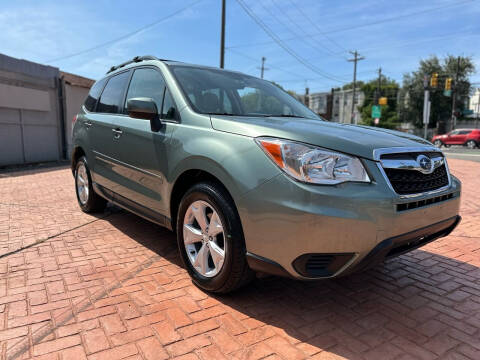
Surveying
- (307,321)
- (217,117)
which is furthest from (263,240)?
(217,117)

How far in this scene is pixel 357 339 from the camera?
2.22m

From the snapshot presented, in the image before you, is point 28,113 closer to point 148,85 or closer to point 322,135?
point 148,85

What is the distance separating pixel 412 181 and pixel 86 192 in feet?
13.7

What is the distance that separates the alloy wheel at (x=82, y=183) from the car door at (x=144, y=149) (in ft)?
4.04

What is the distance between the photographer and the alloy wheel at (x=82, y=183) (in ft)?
15.7

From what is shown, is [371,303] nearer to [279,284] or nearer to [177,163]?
[279,284]

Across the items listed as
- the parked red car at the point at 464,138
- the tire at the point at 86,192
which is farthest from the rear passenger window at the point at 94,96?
the parked red car at the point at 464,138

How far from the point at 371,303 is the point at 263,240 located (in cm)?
115

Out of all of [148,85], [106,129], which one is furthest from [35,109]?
[148,85]

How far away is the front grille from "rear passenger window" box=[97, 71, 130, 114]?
2861mm

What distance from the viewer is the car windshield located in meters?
3.06

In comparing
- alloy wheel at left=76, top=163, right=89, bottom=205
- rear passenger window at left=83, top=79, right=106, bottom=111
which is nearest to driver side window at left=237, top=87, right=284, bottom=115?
rear passenger window at left=83, top=79, right=106, bottom=111

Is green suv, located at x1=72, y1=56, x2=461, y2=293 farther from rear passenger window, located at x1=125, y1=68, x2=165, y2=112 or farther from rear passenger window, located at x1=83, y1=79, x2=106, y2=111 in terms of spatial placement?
rear passenger window, located at x1=83, y1=79, x2=106, y2=111

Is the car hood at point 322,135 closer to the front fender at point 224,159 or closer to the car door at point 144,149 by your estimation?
the front fender at point 224,159
